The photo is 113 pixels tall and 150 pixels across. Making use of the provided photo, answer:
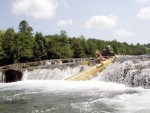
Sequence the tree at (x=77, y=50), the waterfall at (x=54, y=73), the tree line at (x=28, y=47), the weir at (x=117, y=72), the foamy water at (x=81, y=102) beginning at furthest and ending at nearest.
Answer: the tree at (x=77, y=50) → the tree line at (x=28, y=47) → the waterfall at (x=54, y=73) → the weir at (x=117, y=72) → the foamy water at (x=81, y=102)

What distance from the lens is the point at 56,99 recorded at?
1839cm

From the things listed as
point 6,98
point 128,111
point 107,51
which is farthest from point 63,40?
point 128,111

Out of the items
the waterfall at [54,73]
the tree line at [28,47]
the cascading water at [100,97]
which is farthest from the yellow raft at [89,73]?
the tree line at [28,47]

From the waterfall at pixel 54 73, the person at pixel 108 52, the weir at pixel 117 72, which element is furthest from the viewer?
the waterfall at pixel 54 73

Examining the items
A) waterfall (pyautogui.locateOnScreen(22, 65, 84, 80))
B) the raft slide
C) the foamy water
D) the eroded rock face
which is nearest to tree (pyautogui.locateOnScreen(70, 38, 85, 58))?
the eroded rock face

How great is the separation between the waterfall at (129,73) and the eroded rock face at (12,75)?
13058mm

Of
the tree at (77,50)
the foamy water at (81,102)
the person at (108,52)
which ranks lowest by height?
the foamy water at (81,102)

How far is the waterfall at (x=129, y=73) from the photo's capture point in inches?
845

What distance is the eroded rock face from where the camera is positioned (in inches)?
1432

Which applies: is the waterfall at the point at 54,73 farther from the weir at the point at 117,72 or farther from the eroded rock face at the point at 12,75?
the eroded rock face at the point at 12,75

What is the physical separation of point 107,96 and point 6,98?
6.64 meters

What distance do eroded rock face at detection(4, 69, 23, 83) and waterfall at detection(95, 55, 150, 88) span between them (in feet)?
42.8

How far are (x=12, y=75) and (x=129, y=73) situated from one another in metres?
18.4

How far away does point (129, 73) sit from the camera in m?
23.0
